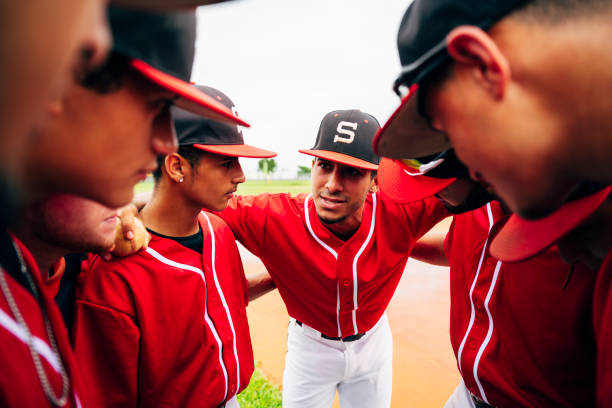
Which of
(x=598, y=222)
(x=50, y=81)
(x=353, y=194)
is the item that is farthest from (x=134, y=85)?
(x=353, y=194)

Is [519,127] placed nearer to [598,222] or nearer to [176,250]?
[598,222]

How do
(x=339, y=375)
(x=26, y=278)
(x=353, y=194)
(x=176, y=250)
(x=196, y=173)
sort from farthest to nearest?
(x=339, y=375) < (x=353, y=194) < (x=196, y=173) < (x=176, y=250) < (x=26, y=278)

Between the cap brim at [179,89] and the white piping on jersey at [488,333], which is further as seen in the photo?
the white piping on jersey at [488,333]

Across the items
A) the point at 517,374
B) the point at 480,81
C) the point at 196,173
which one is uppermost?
the point at 480,81

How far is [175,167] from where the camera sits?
1925mm

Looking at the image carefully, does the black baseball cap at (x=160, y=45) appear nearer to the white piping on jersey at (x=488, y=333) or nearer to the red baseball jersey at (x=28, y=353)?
the red baseball jersey at (x=28, y=353)

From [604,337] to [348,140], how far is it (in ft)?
5.99

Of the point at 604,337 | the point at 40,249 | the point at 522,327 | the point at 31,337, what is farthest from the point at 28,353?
the point at 522,327

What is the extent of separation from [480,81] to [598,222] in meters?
0.79

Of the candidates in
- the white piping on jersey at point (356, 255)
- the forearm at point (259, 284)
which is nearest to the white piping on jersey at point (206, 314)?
the forearm at point (259, 284)

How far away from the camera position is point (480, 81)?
70cm

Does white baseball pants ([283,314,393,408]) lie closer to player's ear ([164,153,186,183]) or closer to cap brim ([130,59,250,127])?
player's ear ([164,153,186,183])

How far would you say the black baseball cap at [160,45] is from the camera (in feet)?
2.13

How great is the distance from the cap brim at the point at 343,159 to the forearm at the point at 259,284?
1.19m
